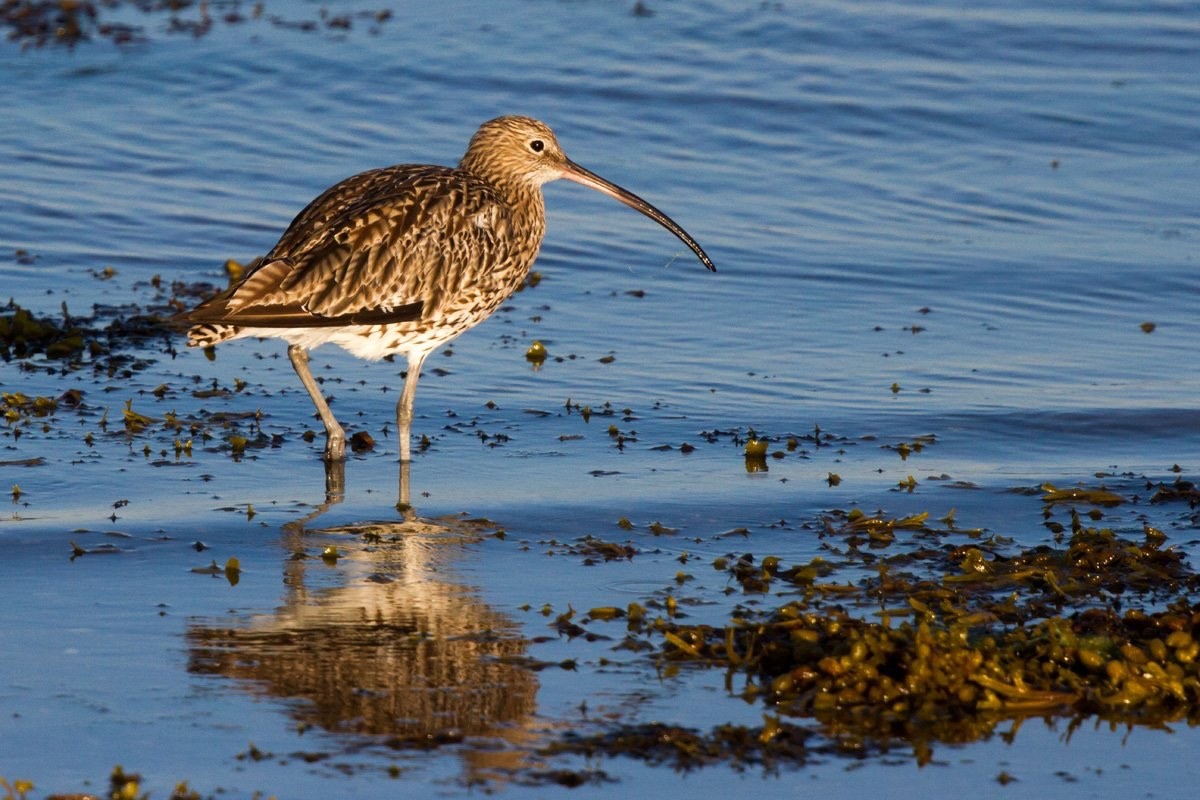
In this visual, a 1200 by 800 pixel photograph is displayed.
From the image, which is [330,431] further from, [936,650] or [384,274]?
[936,650]

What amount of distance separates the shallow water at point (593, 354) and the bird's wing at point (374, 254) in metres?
0.80

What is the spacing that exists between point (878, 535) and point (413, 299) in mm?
3020

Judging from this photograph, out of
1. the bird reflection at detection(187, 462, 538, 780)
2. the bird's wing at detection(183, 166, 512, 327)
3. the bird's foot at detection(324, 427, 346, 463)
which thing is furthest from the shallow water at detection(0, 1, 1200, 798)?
the bird's wing at detection(183, 166, 512, 327)

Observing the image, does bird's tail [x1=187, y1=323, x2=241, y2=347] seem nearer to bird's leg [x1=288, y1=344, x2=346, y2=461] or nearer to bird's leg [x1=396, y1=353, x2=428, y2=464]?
bird's leg [x1=288, y1=344, x2=346, y2=461]

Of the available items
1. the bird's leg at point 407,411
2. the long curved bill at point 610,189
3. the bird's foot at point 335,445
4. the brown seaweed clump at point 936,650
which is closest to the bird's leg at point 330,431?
the bird's foot at point 335,445

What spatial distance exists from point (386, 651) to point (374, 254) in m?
3.50

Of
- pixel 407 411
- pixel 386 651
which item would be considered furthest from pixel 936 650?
pixel 407 411

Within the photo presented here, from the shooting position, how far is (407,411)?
9.54 meters

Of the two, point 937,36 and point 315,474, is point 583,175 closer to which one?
point 315,474

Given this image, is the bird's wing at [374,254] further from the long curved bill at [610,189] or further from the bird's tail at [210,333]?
Result: the long curved bill at [610,189]

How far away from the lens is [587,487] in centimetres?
901

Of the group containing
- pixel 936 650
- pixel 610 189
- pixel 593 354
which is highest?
pixel 610 189

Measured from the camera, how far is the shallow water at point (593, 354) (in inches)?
241

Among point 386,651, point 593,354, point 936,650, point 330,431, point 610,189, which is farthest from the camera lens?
point 593,354
